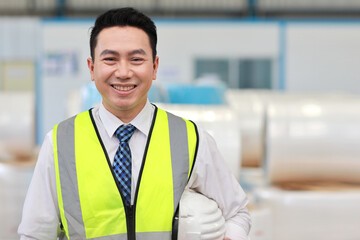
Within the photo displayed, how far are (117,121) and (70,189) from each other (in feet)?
0.77

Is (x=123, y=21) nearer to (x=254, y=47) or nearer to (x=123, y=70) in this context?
(x=123, y=70)

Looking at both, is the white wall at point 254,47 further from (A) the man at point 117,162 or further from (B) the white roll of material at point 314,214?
(A) the man at point 117,162

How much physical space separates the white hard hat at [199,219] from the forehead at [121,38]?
0.45 metres

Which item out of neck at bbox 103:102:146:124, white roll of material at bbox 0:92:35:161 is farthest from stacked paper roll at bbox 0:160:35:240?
neck at bbox 103:102:146:124

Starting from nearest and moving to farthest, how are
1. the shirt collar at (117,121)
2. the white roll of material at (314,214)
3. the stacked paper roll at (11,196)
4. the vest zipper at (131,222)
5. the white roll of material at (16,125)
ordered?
the vest zipper at (131,222) < the shirt collar at (117,121) < the white roll of material at (314,214) < the stacked paper roll at (11,196) < the white roll of material at (16,125)

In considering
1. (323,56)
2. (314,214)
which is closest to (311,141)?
(314,214)

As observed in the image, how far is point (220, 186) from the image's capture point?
1.48 metres

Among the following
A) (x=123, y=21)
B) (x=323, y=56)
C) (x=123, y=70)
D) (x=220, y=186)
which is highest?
(x=323, y=56)

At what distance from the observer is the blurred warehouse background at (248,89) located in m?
2.79

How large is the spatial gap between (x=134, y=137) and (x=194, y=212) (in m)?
0.28

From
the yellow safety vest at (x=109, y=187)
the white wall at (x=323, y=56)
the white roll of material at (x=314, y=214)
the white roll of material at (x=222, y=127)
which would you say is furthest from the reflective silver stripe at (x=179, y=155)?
the white wall at (x=323, y=56)

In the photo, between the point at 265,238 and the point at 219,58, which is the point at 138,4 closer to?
the point at 219,58

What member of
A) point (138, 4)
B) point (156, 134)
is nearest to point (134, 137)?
point (156, 134)

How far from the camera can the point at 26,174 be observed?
333cm
